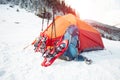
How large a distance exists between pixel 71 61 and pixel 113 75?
6.80ft

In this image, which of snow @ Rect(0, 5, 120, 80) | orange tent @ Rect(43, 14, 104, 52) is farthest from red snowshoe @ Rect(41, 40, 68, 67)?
orange tent @ Rect(43, 14, 104, 52)

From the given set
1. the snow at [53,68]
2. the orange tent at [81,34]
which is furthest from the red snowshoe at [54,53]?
the orange tent at [81,34]

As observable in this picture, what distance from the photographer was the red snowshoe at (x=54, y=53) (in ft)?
25.4

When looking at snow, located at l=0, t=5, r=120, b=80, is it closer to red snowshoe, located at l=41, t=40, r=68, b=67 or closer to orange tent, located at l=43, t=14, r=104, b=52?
red snowshoe, located at l=41, t=40, r=68, b=67

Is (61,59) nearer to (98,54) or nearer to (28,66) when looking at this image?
(28,66)

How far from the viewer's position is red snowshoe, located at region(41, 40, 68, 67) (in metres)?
7.74

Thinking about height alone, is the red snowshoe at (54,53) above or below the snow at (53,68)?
above

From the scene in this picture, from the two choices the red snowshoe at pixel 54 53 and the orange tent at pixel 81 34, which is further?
the orange tent at pixel 81 34

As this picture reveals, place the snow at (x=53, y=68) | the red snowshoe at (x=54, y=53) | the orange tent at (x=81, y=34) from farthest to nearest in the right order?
1. the orange tent at (x=81, y=34)
2. the red snowshoe at (x=54, y=53)
3. the snow at (x=53, y=68)

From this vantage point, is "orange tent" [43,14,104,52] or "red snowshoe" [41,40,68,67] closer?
"red snowshoe" [41,40,68,67]

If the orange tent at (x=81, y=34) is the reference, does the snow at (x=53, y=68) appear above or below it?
below

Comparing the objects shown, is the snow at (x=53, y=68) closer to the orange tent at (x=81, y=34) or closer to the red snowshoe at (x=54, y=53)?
the red snowshoe at (x=54, y=53)

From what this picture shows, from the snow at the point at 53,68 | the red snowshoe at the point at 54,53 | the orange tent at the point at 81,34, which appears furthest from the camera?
the orange tent at the point at 81,34

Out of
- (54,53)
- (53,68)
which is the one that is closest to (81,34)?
(54,53)
